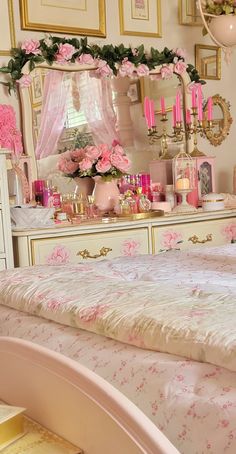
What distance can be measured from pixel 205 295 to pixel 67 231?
1.62 metres

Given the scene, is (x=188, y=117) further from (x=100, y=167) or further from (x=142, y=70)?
(x=100, y=167)

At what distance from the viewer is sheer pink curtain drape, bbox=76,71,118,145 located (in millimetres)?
3336

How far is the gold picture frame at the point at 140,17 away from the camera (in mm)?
3465

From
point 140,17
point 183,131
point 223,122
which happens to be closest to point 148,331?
point 183,131

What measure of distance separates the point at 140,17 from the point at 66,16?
1.63ft

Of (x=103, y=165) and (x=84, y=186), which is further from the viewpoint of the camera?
(x=84, y=186)

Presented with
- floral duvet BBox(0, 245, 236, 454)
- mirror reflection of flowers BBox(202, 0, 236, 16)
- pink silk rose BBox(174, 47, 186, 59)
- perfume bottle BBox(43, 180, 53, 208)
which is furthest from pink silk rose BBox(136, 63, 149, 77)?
floral duvet BBox(0, 245, 236, 454)

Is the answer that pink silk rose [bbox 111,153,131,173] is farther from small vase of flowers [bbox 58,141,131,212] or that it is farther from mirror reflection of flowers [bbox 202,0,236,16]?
mirror reflection of flowers [bbox 202,0,236,16]

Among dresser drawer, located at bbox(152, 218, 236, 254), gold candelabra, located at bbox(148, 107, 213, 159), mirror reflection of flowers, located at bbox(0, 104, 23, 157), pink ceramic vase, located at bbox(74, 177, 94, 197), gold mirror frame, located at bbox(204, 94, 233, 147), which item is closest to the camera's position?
mirror reflection of flowers, located at bbox(0, 104, 23, 157)

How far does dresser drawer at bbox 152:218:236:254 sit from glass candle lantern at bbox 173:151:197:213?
0.49 feet

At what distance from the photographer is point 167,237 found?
10.2 feet

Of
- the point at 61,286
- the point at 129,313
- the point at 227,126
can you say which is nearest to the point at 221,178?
the point at 227,126

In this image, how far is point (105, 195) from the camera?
129 inches

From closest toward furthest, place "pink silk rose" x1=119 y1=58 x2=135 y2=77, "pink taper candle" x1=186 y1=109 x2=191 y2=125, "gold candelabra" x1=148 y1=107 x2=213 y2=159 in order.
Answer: "pink silk rose" x1=119 y1=58 x2=135 y2=77 → "gold candelabra" x1=148 y1=107 x2=213 y2=159 → "pink taper candle" x1=186 y1=109 x2=191 y2=125
